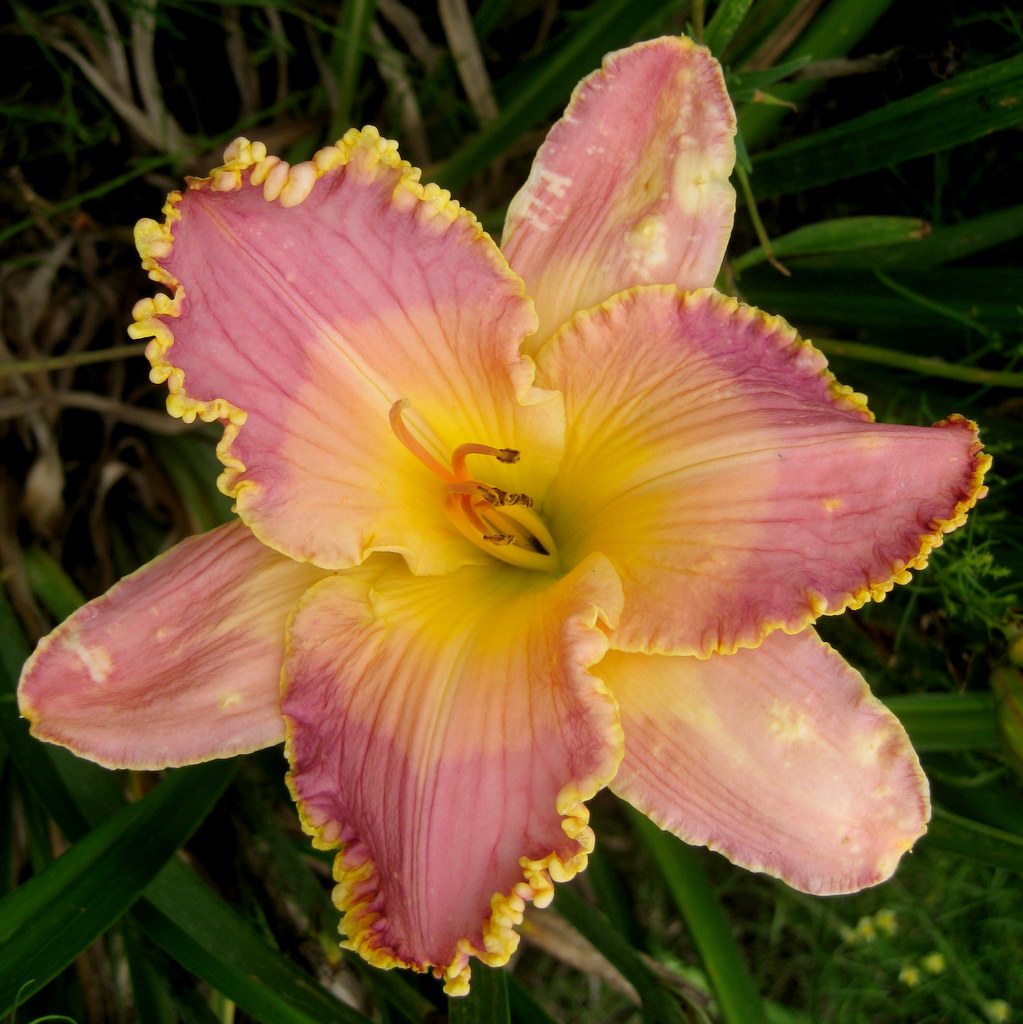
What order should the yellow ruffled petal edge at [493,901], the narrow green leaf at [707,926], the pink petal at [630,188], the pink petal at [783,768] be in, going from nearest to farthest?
the yellow ruffled petal edge at [493,901] → the pink petal at [783,768] → the pink petal at [630,188] → the narrow green leaf at [707,926]

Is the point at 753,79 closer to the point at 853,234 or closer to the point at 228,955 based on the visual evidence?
the point at 853,234

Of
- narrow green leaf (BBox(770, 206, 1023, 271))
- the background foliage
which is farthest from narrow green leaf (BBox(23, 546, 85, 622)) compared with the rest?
narrow green leaf (BBox(770, 206, 1023, 271))

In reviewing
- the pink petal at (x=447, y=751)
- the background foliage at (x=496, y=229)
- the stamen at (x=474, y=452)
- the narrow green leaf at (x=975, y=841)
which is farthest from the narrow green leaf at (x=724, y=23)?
the narrow green leaf at (x=975, y=841)

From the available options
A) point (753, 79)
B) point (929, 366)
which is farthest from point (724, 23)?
point (929, 366)

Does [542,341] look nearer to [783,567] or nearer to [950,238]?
[783,567]

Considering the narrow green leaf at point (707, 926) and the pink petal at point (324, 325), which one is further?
the narrow green leaf at point (707, 926)

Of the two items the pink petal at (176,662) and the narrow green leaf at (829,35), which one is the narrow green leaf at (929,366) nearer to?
the narrow green leaf at (829,35)

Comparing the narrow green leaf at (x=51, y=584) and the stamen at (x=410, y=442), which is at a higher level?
the stamen at (x=410, y=442)
